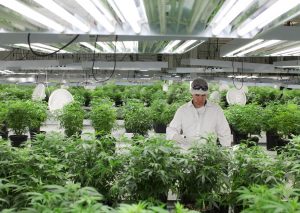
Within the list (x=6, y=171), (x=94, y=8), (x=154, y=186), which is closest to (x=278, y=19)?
(x=94, y=8)

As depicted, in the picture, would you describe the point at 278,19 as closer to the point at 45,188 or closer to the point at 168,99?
the point at 45,188

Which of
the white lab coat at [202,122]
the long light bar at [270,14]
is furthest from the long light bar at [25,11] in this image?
the white lab coat at [202,122]

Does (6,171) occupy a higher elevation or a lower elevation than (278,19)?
lower

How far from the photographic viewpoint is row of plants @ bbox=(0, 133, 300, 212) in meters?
2.37

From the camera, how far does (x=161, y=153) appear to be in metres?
2.52

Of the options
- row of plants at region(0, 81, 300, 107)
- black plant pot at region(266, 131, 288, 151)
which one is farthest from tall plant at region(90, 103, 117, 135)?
row of plants at region(0, 81, 300, 107)

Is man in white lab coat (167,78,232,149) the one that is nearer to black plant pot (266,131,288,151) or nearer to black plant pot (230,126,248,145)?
black plant pot (266,131,288,151)

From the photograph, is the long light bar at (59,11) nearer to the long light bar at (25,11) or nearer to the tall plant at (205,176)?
the long light bar at (25,11)

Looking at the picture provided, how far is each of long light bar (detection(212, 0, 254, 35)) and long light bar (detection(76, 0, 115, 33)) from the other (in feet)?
2.08

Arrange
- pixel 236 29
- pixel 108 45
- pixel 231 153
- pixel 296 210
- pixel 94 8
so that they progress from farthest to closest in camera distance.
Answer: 1. pixel 108 45
2. pixel 231 153
3. pixel 236 29
4. pixel 94 8
5. pixel 296 210

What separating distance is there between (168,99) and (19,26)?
656cm

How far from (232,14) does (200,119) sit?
226 cm

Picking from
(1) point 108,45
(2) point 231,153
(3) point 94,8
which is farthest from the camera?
(1) point 108,45

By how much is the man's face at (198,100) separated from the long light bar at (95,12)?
188 centimetres
